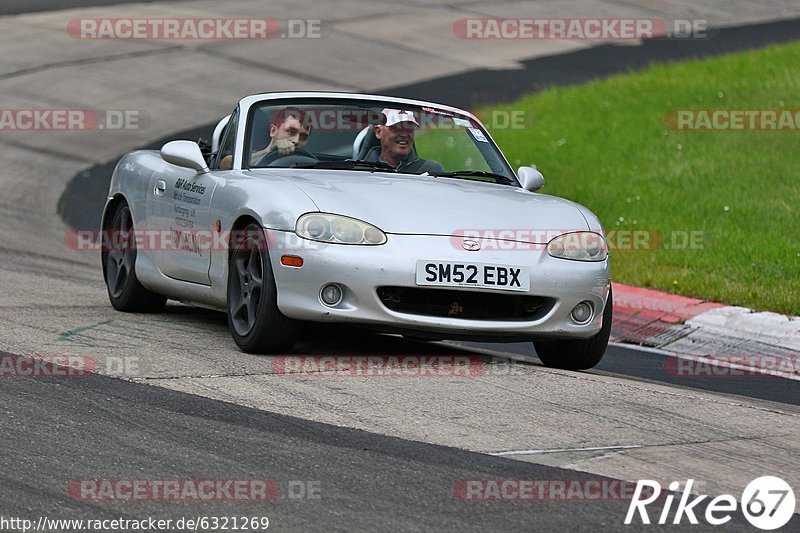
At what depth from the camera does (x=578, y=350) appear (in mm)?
7996

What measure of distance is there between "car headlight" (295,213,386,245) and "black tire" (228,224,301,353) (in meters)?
0.26

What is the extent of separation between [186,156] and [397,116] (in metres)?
1.21

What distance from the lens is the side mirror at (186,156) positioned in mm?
8461

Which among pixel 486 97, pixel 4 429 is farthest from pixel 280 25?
pixel 4 429

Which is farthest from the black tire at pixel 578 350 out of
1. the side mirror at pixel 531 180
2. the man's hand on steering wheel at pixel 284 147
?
the man's hand on steering wheel at pixel 284 147

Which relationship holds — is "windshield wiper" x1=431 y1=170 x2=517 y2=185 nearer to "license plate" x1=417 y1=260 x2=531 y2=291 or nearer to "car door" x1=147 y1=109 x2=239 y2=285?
"car door" x1=147 y1=109 x2=239 y2=285

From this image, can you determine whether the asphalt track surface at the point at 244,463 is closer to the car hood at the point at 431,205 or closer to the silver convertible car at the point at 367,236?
the silver convertible car at the point at 367,236

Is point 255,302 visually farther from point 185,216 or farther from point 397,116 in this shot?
point 397,116

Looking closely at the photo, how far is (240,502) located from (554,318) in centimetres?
298

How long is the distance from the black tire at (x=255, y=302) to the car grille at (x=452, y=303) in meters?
0.53

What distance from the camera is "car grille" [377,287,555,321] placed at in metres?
7.23

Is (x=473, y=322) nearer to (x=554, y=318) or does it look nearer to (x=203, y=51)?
(x=554, y=318)

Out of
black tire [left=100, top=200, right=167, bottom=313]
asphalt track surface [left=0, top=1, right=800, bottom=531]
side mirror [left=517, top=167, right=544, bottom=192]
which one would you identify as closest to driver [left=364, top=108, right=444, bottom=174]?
side mirror [left=517, top=167, right=544, bottom=192]

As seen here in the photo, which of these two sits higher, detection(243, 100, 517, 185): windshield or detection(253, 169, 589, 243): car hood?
detection(243, 100, 517, 185): windshield
